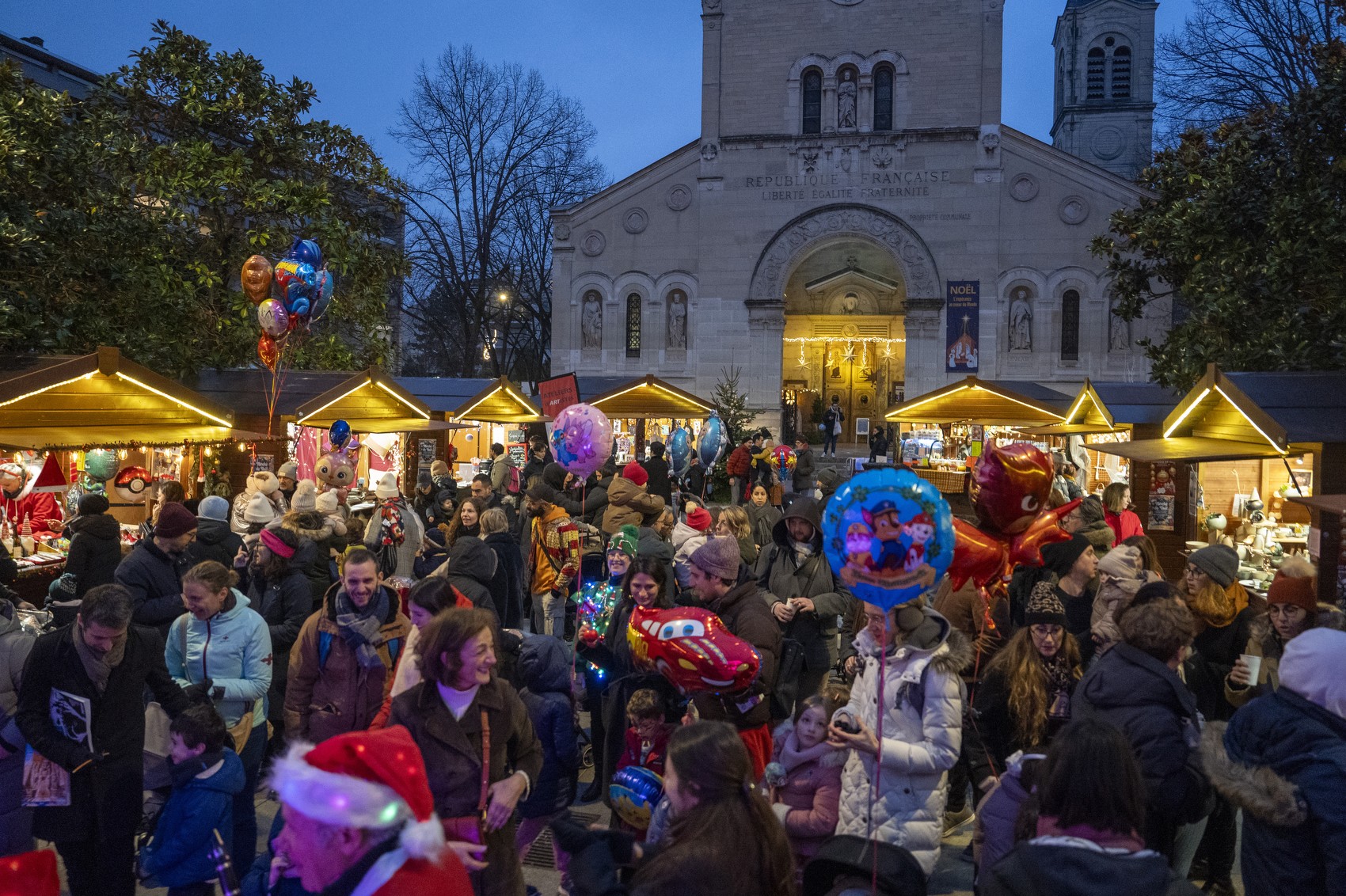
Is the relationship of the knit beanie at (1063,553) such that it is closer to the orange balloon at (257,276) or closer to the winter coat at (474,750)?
the winter coat at (474,750)

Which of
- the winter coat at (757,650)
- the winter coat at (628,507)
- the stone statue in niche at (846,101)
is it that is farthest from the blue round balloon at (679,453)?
the stone statue in niche at (846,101)

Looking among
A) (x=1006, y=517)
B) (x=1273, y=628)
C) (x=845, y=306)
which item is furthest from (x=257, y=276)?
(x=845, y=306)

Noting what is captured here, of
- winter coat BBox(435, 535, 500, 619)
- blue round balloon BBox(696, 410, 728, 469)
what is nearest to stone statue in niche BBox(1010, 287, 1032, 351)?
blue round balloon BBox(696, 410, 728, 469)

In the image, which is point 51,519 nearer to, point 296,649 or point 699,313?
point 296,649

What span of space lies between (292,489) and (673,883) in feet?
32.8

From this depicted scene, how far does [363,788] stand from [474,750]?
3.70ft

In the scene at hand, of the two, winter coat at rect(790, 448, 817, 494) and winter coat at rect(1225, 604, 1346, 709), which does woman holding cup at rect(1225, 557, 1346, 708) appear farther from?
winter coat at rect(790, 448, 817, 494)

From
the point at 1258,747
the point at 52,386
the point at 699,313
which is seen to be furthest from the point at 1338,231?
the point at 699,313

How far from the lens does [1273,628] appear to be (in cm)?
497

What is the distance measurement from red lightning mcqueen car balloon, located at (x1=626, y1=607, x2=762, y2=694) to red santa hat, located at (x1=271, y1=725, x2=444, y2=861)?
1.62 meters

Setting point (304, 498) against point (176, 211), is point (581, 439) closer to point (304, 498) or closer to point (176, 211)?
point (304, 498)

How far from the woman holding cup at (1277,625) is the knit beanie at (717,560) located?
250cm

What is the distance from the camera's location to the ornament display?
11906 mm

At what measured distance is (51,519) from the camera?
11172 mm
